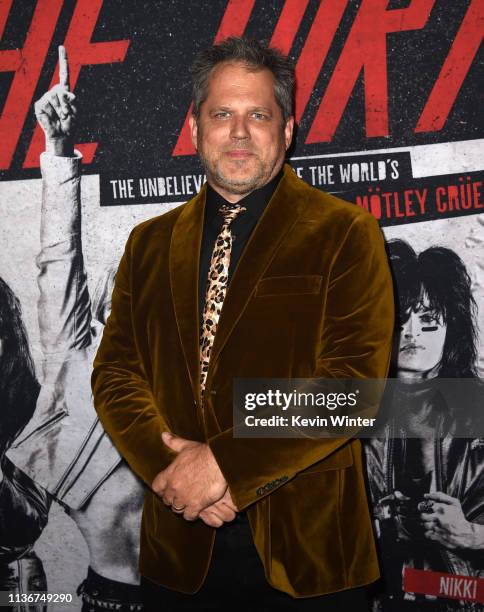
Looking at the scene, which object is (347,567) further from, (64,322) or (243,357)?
(64,322)

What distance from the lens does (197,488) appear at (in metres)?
1.53

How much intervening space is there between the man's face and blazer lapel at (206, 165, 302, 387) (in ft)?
0.31

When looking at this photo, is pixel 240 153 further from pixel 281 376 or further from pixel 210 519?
pixel 210 519

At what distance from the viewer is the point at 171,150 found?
259 centimetres

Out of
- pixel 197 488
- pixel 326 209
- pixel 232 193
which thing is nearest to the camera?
pixel 197 488

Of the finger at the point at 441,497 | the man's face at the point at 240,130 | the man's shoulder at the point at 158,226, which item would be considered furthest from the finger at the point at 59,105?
the finger at the point at 441,497

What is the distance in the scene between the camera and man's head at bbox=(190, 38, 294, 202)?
1.82 meters

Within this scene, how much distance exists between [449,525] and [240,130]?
5.13 feet

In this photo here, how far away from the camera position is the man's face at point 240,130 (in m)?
1.82

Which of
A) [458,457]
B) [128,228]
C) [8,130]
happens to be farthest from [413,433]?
[8,130]

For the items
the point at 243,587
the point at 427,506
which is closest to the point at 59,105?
the point at 243,587

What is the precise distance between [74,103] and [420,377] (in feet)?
5.52

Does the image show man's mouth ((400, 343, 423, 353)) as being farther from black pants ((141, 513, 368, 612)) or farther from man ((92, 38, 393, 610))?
black pants ((141, 513, 368, 612))

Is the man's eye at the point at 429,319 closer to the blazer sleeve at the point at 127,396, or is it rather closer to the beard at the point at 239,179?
the beard at the point at 239,179
